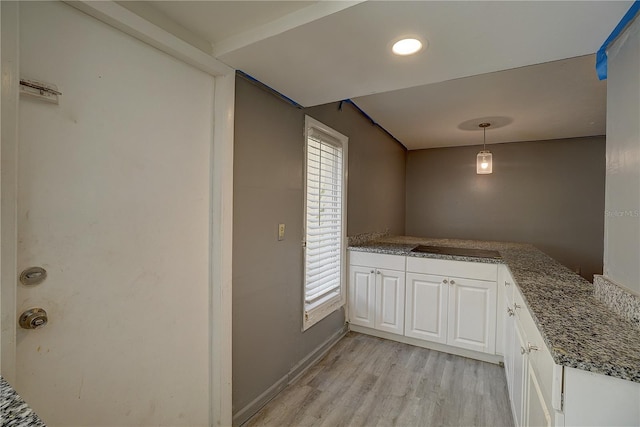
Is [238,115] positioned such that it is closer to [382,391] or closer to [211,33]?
[211,33]

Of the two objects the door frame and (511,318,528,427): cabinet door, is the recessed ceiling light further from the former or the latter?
(511,318,528,427): cabinet door

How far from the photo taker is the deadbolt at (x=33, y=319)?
0.88 metres

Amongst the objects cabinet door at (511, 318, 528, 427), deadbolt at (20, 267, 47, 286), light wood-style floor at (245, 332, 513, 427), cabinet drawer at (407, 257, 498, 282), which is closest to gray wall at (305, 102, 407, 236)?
cabinet drawer at (407, 257, 498, 282)

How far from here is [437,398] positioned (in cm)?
190

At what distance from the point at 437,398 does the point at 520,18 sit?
7.09ft

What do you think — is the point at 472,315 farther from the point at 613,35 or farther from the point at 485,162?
the point at 613,35

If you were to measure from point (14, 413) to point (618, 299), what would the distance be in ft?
5.97

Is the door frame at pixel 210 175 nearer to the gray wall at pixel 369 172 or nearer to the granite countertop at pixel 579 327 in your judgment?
the gray wall at pixel 369 172

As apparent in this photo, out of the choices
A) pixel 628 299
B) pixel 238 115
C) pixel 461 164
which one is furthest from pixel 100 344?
pixel 461 164

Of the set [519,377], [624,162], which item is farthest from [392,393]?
[624,162]

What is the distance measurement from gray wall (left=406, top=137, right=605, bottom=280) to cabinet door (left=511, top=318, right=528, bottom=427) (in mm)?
2771

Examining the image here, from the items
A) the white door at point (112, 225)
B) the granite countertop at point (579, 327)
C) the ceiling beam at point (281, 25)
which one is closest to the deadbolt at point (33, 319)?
the white door at point (112, 225)

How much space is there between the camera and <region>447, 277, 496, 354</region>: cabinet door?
7.59 ft

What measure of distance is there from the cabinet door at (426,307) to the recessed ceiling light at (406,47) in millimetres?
1881
